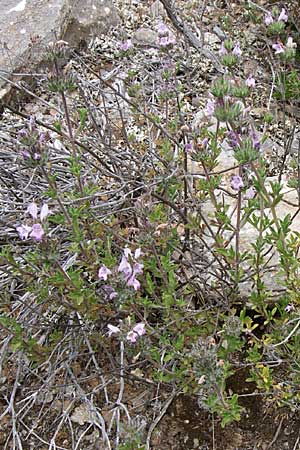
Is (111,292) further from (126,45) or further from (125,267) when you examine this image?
(126,45)

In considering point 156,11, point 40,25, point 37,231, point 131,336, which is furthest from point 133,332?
point 156,11

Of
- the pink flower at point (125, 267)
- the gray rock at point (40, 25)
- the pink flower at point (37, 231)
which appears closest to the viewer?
the pink flower at point (37, 231)

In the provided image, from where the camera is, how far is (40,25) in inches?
135

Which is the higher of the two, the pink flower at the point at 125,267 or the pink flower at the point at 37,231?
the pink flower at the point at 37,231

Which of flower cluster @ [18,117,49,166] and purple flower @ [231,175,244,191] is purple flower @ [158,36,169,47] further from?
flower cluster @ [18,117,49,166]

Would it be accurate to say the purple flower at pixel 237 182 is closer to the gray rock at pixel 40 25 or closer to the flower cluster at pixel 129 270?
the flower cluster at pixel 129 270

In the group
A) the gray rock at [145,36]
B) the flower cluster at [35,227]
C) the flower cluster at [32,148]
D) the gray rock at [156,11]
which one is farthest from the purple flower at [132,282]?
the gray rock at [156,11]

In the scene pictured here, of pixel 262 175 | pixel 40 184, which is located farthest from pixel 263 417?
pixel 40 184

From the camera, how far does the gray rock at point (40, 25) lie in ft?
10.8

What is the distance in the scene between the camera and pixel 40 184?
8.00 feet

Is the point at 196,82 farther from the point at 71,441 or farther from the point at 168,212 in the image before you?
the point at 71,441

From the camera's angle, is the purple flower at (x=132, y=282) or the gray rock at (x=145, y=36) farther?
the gray rock at (x=145, y=36)

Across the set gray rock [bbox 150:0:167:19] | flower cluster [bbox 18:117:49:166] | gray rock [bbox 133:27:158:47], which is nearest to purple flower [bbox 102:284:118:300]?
flower cluster [bbox 18:117:49:166]

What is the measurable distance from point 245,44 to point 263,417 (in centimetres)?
224
